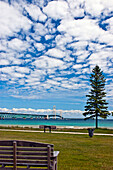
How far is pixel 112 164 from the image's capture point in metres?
7.87

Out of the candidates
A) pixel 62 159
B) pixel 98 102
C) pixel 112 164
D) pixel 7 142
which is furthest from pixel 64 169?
pixel 98 102

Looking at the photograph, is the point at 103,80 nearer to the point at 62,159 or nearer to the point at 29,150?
the point at 62,159

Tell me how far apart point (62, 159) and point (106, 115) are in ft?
101

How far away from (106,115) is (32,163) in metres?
34.3

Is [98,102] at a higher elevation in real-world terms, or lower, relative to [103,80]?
lower

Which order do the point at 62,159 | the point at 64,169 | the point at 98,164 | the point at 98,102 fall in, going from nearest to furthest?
the point at 64,169 → the point at 98,164 → the point at 62,159 → the point at 98,102

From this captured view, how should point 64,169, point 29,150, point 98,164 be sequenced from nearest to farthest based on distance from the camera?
point 29,150 < point 64,169 < point 98,164

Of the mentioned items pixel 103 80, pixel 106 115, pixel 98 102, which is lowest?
pixel 106 115

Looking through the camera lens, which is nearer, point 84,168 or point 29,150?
point 29,150

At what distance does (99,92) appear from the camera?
3819 centimetres

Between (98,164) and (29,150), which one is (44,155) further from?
(98,164)

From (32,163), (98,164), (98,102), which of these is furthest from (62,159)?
(98,102)

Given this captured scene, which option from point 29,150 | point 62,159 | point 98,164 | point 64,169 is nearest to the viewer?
point 29,150

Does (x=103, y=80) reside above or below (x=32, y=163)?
above
